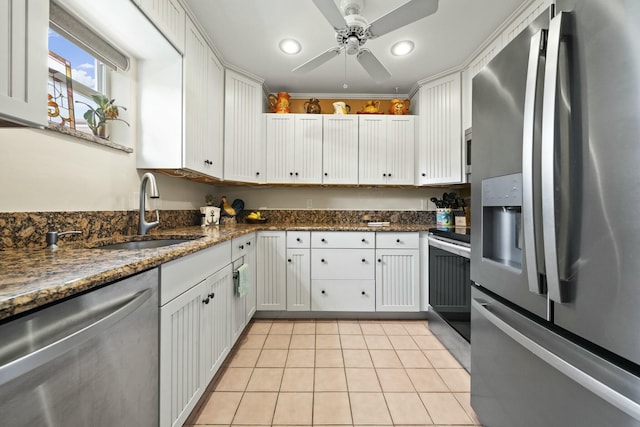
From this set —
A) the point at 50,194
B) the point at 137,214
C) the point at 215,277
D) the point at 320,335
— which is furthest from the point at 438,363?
the point at 50,194

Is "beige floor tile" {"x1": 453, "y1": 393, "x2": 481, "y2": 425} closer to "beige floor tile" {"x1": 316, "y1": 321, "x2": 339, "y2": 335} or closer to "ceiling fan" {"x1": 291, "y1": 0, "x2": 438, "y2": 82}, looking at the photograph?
"beige floor tile" {"x1": 316, "y1": 321, "x2": 339, "y2": 335}

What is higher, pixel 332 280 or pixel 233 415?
pixel 332 280

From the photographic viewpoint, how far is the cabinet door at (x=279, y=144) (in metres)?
2.85


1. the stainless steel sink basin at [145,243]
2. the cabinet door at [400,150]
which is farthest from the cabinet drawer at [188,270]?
the cabinet door at [400,150]

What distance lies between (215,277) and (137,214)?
2.60ft

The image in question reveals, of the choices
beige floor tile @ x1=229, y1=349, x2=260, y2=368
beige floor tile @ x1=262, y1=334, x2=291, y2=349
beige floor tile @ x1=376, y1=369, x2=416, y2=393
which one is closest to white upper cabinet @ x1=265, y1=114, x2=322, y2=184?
beige floor tile @ x1=262, y1=334, x2=291, y2=349

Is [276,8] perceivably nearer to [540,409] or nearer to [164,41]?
[164,41]

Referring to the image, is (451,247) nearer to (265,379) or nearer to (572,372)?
(572,372)

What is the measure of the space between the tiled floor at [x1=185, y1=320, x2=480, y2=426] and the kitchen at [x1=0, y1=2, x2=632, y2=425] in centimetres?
124

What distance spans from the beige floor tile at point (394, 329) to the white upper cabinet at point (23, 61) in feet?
8.16

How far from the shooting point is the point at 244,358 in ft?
6.19

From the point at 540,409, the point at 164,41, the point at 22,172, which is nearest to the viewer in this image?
the point at 540,409

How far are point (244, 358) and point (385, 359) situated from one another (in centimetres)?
100

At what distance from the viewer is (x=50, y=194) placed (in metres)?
1.26
